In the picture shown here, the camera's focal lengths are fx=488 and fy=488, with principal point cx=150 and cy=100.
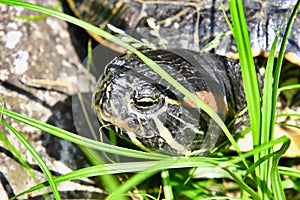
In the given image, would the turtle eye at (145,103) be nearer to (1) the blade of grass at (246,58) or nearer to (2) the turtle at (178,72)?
(2) the turtle at (178,72)

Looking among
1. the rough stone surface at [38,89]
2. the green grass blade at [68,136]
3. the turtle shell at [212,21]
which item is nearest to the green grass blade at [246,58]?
the green grass blade at [68,136]

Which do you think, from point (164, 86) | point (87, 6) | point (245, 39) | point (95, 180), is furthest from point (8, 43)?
point (245, 39)

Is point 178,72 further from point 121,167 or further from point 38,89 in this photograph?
point 38,89

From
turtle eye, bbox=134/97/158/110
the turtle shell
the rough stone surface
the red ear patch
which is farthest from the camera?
the turtle shell

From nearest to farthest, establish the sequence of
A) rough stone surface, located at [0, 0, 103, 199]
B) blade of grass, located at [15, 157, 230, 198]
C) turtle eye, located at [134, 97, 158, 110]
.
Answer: blade of grass, located at [15, 157, 230, 198] < turtle eye, located at [134, 97, 158, 110] < rough stone surface, located at [0, 0, 103, 199]

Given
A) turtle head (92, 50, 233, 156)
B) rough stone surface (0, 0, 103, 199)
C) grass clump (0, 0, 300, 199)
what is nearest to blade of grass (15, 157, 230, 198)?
grass clump (0, 0, 300, 199)

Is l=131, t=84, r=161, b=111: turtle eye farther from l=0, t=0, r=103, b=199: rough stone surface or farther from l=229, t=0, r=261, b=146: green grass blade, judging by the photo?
l=0, t=0, r=103, b=199: rough stone surface

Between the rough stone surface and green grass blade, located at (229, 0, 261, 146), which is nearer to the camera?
green grass blade, located at (229, 0, 261, 146)

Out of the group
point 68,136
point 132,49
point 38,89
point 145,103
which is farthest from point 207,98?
point 38,89

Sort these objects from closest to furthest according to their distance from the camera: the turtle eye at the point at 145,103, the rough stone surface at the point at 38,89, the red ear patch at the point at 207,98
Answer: the turtle eye at the point at 145,103, the red ear patch at the point at 207,98, the rough stone surface at the point at 38,89
